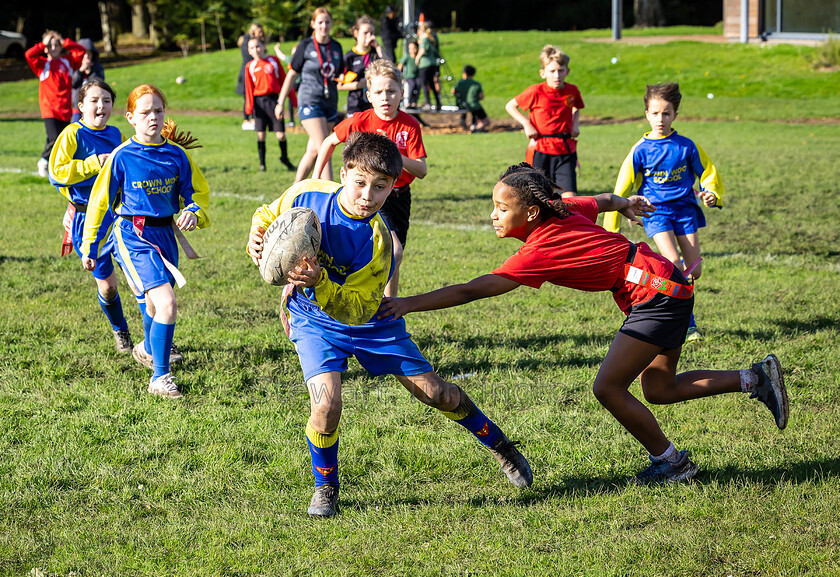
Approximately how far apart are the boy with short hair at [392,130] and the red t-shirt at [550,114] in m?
2.84

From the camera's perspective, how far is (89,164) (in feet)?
19.6

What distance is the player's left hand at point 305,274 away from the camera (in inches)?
144

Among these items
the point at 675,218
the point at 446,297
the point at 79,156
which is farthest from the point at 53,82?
the point at 446,297

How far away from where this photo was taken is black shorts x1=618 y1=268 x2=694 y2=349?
4.12 meters

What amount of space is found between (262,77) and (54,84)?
129 inches

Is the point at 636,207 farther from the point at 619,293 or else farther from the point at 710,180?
the point at 710,180

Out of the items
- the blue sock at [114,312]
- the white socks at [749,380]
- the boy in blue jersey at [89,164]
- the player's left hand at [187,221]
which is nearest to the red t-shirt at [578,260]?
the white socks at [749,380]

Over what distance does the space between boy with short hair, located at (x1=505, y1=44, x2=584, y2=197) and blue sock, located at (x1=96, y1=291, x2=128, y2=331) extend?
449 centimetres

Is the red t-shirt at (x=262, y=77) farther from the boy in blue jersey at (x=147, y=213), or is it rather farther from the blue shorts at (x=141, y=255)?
the blue shorts at (x=141, y=255)

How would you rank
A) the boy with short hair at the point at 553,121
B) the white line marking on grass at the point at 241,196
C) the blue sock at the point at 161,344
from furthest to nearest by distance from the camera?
the white line marking on grass at the point at 241,196
the boy with short hair at the point at 553,121
the blue sock at the point at 161,344

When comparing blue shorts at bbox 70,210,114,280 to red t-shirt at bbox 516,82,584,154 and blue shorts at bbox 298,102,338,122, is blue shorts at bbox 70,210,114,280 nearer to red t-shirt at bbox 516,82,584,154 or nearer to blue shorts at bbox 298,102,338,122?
red t-shirt at bbox 516,82,584,154

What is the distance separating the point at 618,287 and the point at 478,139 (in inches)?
608

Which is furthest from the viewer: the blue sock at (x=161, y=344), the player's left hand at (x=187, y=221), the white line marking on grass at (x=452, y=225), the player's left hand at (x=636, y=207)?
the white line marking on grass at (x=452, y=225)

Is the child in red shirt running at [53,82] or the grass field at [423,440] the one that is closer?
the grass field at [423,440]
